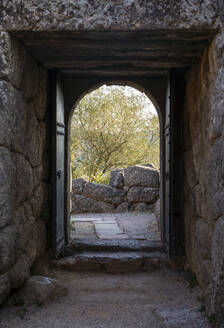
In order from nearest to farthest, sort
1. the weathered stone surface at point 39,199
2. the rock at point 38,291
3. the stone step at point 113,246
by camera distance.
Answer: the rock at point 38,291, the weathered stone surface at point 39,199, the stone step at point 113,246

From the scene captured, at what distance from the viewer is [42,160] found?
13.5 feet

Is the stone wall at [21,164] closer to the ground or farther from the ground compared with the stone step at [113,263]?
farther from the ground

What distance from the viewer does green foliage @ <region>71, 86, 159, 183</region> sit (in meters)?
12.4

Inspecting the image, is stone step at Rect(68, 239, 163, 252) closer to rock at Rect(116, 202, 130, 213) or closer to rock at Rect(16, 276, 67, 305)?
rock at Rect(16, 276, 67, 305)

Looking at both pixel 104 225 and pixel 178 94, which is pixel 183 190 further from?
pixel 104 225

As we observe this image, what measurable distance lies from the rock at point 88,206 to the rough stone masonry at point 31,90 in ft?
19.0

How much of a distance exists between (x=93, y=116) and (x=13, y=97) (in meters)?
9.56

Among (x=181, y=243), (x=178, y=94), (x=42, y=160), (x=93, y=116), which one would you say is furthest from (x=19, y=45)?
(x=93, y=116)

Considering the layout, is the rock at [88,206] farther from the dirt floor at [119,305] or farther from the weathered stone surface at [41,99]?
the weathered stone surface at [41,99]

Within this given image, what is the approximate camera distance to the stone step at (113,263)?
4.32m

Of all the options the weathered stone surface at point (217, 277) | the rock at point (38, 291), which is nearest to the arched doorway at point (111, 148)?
the rock at point (38, 291)

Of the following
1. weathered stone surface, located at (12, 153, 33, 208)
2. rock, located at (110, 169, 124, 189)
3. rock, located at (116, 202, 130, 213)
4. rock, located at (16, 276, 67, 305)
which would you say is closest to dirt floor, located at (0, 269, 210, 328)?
rock, located at (16, 276, 67, 305)

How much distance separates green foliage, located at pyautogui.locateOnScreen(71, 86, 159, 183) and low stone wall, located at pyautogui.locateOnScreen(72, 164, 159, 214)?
2.77m

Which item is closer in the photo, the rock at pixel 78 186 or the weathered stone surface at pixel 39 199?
the weathered stone surface at pixel 39 199
